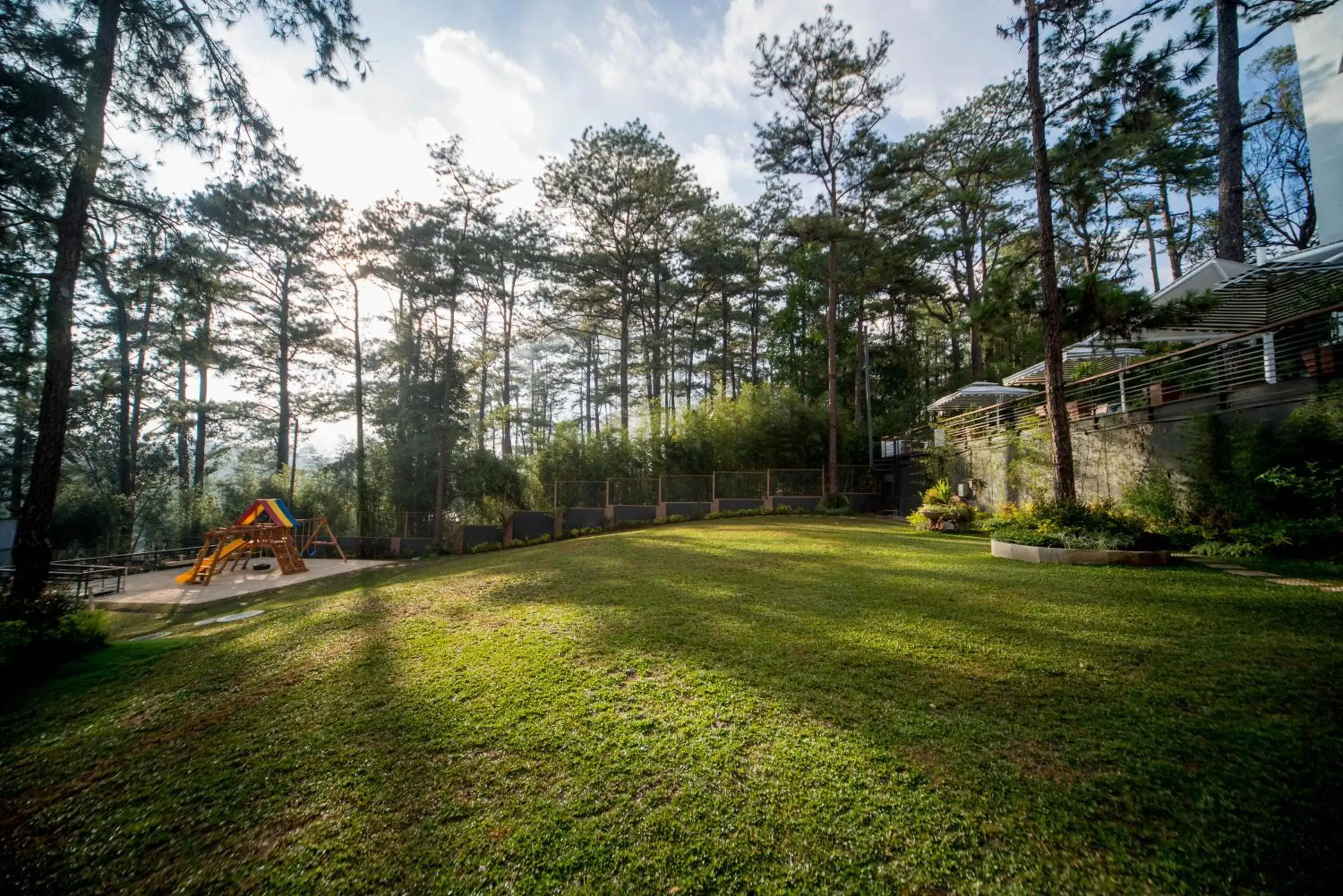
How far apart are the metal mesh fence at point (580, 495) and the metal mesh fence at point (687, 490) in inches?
77.6

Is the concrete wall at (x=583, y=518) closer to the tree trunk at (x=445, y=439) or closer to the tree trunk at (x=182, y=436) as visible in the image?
the tree trunk at (x=445, y=439)

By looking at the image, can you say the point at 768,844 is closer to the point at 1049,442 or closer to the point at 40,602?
the point at 40,602

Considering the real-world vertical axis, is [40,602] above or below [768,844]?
above

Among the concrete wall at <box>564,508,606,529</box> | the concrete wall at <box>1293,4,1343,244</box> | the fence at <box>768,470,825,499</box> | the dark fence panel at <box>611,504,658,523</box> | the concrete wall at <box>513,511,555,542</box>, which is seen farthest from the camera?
the fence at <box>768,470,825,499</box>

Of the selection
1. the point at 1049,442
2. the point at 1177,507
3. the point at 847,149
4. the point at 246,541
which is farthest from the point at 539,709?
the point at 847,149

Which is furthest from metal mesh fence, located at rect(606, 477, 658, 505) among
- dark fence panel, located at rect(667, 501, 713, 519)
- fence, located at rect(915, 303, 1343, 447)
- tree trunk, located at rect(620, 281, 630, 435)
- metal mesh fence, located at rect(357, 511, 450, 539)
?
fence, located at rect(915, 303, 1343, 447)

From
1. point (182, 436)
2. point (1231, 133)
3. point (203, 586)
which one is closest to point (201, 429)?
point (182, 436)

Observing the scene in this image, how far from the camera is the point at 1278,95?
14.3m

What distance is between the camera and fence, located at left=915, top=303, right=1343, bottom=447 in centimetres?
509

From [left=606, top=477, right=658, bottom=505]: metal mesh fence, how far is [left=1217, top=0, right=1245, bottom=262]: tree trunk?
13732 mm

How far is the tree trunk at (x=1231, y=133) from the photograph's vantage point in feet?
29.1

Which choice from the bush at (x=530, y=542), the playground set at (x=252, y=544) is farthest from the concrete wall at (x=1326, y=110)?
the playground set at (x=252, y=544)

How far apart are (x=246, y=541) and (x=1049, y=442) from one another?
16.1 metres

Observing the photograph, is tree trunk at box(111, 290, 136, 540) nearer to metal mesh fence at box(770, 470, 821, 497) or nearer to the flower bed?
metal mesh fence at box(770, 470, 821, 497)
